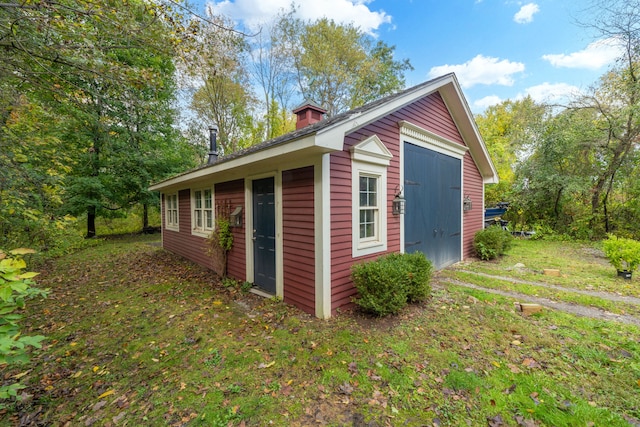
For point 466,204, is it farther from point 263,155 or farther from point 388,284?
point 263,155

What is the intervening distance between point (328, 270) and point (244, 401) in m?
1.92

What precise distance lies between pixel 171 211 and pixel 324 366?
9.05 meters

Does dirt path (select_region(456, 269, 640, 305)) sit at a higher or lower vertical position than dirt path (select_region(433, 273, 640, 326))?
higher

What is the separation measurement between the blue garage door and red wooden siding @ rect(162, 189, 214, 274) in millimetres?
5340

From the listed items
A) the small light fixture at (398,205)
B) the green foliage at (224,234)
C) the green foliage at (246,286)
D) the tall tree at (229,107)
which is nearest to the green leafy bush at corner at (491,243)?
the small light fixture at (398,205)

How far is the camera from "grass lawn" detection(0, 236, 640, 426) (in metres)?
2.32

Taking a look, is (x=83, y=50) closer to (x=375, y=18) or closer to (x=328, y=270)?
(x=328, y=270)

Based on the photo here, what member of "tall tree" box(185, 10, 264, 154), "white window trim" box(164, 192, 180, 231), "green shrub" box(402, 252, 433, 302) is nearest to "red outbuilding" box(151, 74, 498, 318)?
"green shrub" box(402, 252, 433, 302)

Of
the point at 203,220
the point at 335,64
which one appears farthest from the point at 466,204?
the point at 335,64

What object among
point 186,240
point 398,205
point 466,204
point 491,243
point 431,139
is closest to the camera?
point 398,205

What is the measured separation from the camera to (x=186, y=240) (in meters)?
8.41

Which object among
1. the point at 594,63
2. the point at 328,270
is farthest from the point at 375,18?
the point at 328,270

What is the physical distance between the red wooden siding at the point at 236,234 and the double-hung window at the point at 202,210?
2.82 feet

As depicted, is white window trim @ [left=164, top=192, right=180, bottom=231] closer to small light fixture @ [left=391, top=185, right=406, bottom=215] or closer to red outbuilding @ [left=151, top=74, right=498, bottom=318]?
red outbuilding @ [left=151, top=74, right=498, bottom=318]
